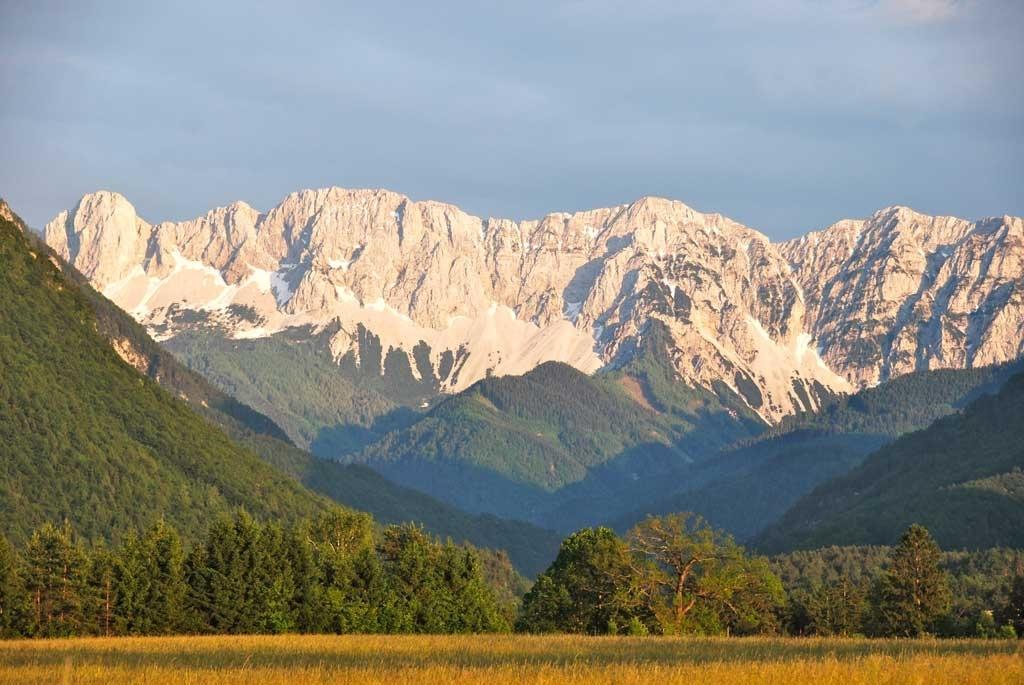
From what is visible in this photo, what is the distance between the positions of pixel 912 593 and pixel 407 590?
60538 millimetres

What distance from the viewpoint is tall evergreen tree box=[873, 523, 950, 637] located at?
6944 inches

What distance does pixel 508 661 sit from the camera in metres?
86.9

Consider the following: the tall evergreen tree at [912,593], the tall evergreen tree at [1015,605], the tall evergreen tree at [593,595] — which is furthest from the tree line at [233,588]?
the tall evergreen tree at [1015,605]

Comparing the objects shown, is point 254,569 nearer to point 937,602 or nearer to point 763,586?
point 763,586

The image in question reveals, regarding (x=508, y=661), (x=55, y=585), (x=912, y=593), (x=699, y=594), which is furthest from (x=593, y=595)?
(x=508, y=661)

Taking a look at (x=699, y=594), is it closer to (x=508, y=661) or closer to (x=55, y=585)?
(x=55, y=585)

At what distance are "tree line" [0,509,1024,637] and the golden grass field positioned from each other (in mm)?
25603

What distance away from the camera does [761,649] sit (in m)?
97.8

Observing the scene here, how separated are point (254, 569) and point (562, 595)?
125 ft

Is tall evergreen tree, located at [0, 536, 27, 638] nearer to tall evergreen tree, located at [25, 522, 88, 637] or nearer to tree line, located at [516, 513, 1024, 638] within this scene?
tall evergreen tree, located at [25, 522, 88, 637]

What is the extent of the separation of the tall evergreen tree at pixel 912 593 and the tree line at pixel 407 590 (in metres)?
0.17

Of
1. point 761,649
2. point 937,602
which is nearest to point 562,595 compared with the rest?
point 937,602

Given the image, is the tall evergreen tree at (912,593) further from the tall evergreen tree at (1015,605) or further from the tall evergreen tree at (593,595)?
the tall evergreen tree at (593,595)

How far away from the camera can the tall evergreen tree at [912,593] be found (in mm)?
176375
